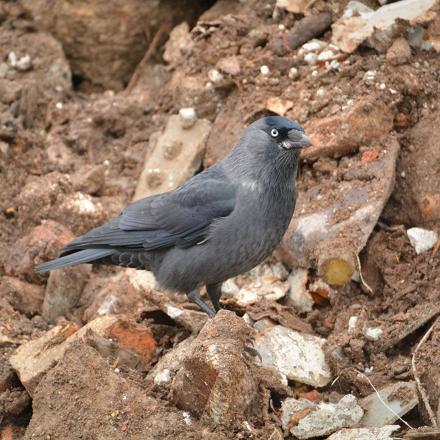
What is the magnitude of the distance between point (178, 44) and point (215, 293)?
9.51 ft

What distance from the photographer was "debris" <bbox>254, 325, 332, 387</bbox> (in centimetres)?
554

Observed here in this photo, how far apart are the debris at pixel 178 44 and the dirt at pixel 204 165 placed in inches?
2.3

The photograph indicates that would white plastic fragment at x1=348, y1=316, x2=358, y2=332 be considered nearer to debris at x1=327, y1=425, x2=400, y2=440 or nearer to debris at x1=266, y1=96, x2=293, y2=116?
debris at x1=327, y1=425, x2=400, y2=440

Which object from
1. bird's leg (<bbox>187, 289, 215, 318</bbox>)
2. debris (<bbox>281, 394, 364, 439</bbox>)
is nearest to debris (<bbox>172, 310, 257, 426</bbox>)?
debris (<bbox>281, 394, 364, 439</bbox>)

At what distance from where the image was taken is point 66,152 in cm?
802

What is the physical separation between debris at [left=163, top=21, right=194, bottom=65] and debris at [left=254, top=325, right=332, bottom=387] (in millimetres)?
3296

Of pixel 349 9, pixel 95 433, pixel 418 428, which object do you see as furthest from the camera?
pixel 349 9

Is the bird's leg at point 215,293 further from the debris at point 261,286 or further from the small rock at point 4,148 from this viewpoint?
the small rock at point 4,148

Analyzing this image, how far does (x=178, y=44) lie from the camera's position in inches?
327

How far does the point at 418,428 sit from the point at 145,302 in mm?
2643

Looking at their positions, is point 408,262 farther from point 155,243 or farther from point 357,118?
point 155,243

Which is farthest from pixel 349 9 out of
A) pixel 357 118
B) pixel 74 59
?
pixel 74 59

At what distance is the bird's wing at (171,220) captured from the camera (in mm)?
6246

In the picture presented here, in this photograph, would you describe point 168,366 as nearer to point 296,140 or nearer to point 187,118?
point 296,140
